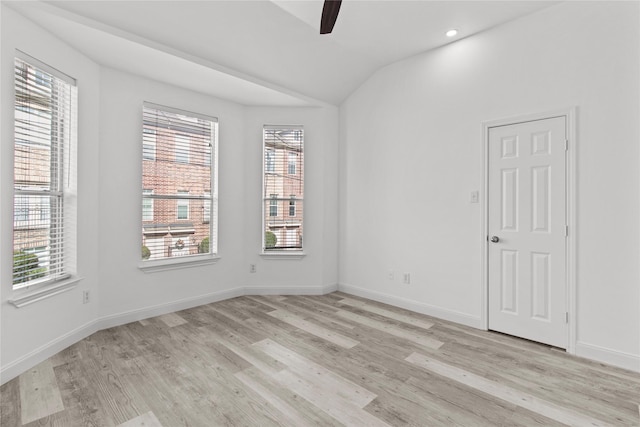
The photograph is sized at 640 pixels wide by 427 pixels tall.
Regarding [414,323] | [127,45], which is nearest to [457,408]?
[414,323]

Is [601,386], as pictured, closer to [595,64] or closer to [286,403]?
[286,403]

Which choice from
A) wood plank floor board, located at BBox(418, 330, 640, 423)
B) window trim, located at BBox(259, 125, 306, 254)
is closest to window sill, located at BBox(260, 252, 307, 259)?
window trim, located at BBox(259, 125, 306, 254)

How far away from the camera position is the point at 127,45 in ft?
9.20

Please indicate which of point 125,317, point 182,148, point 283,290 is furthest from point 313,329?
point 182,148

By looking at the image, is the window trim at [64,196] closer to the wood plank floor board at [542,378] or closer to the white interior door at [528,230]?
the wood plank floor board at [542,378]

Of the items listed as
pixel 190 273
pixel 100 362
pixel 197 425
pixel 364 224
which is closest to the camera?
pixel 197 425

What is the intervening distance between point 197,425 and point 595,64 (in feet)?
13.1

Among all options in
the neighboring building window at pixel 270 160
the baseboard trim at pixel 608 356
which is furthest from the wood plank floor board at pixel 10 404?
the baseboard trim at pixel 608 356

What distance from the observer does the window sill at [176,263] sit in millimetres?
3570

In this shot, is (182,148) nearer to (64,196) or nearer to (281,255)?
(64,196)

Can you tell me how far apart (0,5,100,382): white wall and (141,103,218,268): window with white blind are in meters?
0.54

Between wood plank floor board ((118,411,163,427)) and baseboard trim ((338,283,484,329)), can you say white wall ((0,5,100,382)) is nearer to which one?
wood plank floor board ((118,411,163,427))

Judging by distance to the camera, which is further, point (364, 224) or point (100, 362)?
point (364, 224)

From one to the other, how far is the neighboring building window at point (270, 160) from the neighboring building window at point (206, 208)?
34.9 inches
